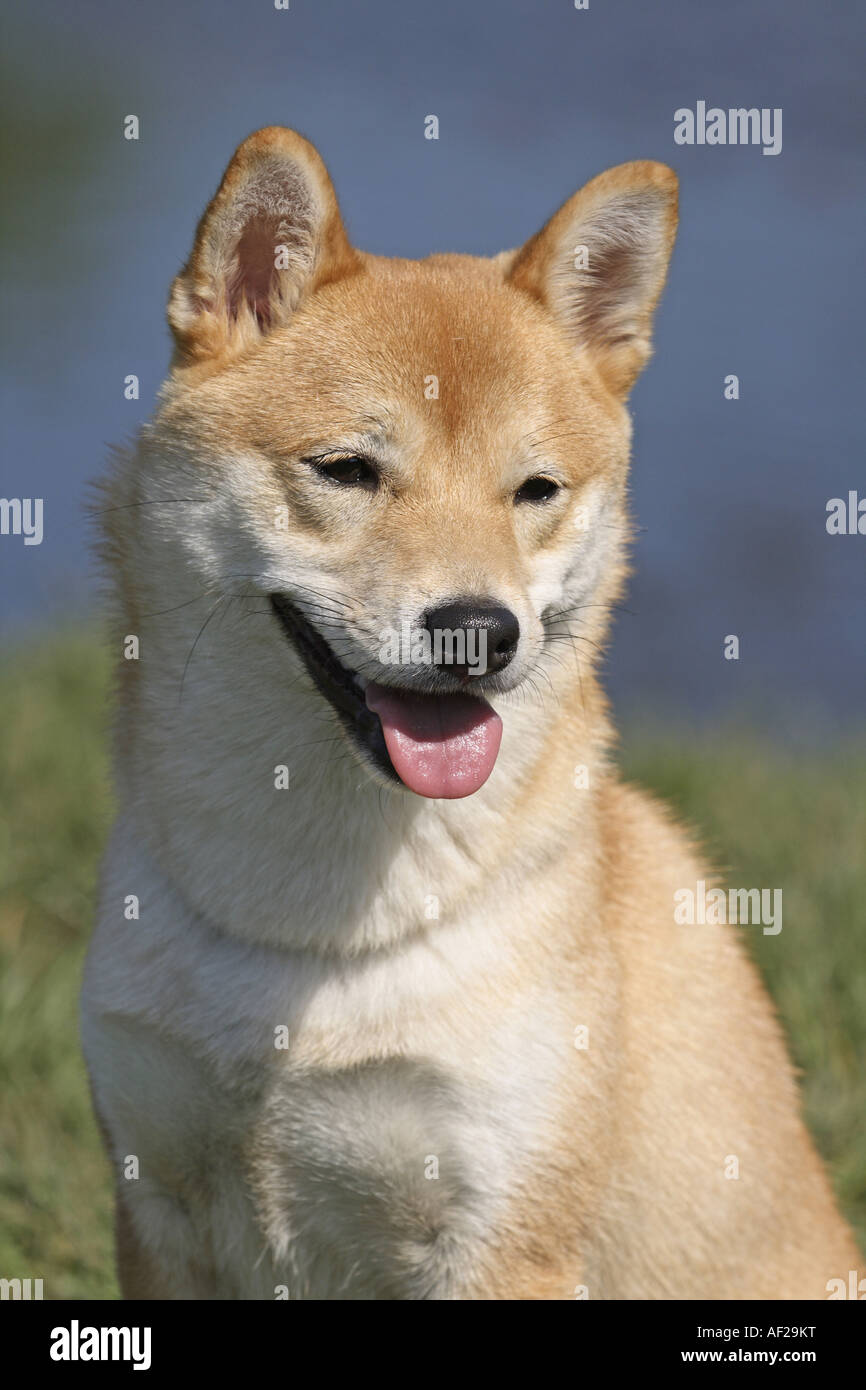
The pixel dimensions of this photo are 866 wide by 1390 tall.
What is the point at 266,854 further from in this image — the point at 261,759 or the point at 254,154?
the point at 254,154

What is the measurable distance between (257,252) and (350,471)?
0.60 meters

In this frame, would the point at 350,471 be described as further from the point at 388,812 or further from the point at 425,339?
the point at 388,812

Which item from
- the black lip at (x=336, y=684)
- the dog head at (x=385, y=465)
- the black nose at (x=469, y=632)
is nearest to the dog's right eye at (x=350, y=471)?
the dog head at (x=385, y=465)

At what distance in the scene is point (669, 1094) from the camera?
3.80m

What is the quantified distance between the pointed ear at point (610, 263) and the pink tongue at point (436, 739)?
106cm

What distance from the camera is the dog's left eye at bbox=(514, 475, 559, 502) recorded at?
3.50 meters

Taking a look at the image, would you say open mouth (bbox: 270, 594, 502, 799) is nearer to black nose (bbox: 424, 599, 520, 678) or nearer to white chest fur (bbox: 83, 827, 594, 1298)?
black nose (bbox: 424, 599, 520, 678)

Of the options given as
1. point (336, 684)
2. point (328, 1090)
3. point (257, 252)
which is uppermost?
point (257, 252)

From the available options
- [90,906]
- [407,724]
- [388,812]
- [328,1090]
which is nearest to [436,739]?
[407,724]

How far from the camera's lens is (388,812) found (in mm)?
3600

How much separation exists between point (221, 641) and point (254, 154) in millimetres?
1044

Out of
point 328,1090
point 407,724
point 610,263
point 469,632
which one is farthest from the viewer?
point 610,263

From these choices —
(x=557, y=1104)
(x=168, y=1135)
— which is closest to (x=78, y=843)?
(x=168, y=1135)

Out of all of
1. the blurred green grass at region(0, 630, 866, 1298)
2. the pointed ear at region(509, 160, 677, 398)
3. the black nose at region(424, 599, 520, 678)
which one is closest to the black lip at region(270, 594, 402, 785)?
the black nose at region(424, 599, 520, 678)
